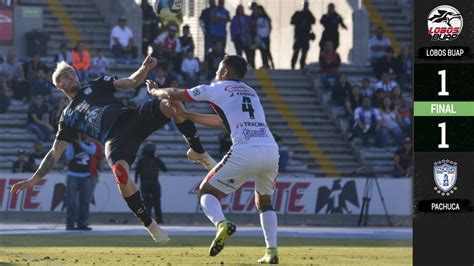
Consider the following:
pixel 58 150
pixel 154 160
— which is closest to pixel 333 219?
pixel 154 160

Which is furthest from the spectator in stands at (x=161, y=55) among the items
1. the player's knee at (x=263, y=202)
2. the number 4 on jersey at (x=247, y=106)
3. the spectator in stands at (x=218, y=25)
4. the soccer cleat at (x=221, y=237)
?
the soccer cleat at (x=221, y=237)

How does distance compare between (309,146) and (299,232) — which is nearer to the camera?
(299,232)

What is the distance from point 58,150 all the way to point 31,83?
598 inches

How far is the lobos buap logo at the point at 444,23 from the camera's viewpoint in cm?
1123

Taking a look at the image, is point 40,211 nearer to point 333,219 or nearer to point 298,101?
point 333,219

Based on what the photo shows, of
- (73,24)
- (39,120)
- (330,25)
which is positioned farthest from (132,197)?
(73,24)

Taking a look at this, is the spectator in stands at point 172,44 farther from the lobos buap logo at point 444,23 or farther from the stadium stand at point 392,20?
the lobos buap logo at point 444,23

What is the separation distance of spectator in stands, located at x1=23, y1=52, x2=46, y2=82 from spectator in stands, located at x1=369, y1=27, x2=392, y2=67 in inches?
357

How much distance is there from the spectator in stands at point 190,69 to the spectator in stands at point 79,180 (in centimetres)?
760

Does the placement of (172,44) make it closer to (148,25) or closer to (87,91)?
(148,25)

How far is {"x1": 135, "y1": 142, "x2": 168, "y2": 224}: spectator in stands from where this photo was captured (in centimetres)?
2756

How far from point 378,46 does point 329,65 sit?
1.76 meters

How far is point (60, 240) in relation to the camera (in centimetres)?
2075

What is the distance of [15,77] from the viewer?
1220 inches
